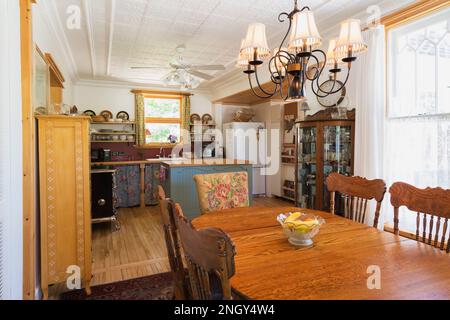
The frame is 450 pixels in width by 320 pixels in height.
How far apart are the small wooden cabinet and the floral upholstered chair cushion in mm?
984

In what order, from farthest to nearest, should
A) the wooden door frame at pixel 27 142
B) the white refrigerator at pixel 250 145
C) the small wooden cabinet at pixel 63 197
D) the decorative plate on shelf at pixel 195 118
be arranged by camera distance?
the decorative plate on shelf at pixel 195 118 < the white refrigerator at pixel 250 145 < the small wooden cabinet at pixel 63 197 < the wooden door frame at pixel 27 142

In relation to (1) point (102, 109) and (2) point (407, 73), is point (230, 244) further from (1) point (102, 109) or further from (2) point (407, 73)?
(1) point (102, 109)

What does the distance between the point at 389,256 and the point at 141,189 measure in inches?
194

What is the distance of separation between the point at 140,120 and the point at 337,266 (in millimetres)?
5411

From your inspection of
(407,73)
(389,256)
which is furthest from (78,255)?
(407,73)

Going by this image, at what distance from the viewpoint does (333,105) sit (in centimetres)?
340

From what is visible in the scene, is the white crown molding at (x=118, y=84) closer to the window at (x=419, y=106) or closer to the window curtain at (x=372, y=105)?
the window curtain at (x=372, y=105)

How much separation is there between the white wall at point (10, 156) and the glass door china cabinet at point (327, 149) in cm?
278

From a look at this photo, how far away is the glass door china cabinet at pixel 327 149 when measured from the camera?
3.08 metres

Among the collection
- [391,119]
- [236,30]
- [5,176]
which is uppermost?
[236,30]

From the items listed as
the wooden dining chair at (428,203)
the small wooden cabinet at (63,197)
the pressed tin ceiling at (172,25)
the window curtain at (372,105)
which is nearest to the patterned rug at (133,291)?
the small wooden cabinet at (63,197)

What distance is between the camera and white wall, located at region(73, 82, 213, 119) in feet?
18.3

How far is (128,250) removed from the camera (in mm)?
3256

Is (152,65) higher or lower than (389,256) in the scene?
higher
